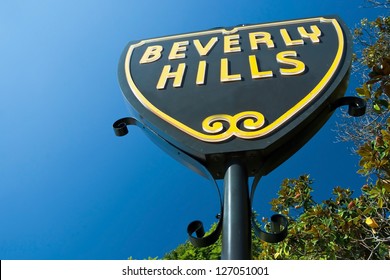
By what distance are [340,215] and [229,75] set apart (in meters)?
2.94

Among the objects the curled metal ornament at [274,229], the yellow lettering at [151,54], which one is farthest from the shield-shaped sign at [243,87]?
the curled metal ornament at [274,229]

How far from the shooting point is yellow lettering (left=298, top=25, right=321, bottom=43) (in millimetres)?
1998

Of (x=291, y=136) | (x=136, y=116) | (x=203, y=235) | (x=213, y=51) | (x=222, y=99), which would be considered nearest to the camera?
(x=203, y=235)

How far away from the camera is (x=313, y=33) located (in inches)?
81.2

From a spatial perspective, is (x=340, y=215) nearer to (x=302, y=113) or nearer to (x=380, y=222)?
(x=380, y=222)

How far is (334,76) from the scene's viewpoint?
1.72m

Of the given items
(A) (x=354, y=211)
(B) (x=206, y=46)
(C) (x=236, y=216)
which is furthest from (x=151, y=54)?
(A) (x=354, y=211)

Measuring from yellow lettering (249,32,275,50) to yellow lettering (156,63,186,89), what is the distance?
0.39m

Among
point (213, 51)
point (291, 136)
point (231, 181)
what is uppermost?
point (213, 51)

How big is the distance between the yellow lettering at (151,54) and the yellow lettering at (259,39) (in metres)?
0.49

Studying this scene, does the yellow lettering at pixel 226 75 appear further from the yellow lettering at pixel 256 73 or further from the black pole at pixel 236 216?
the black pole at pixel 236 216

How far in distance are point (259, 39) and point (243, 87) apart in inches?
19.2

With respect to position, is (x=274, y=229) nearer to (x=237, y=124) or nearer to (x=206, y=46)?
(x=237, y=124)
